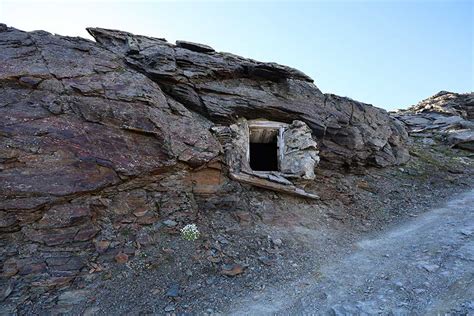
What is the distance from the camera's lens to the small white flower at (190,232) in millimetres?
7492

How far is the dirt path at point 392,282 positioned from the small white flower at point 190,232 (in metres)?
2.36

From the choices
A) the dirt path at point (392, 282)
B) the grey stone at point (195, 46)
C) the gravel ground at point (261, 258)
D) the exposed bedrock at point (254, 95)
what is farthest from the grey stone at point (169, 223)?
the grey stone at point (195, 46)

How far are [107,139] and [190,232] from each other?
3555 millimetres

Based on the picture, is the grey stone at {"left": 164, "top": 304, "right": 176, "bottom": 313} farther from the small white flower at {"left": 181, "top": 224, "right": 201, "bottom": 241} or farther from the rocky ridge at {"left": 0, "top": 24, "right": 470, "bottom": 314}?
the small white flower at {"left": 181, "top": 224, "right": 201, "bottom": 241}

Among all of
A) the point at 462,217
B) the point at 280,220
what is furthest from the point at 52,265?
the point at 462,217

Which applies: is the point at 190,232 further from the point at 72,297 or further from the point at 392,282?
the point at 392,282

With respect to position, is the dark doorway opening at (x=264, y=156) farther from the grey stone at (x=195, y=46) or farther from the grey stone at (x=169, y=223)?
the grey stone at (x=169, y=223)

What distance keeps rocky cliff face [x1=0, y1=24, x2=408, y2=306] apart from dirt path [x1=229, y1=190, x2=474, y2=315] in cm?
350

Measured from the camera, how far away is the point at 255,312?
17.9ft

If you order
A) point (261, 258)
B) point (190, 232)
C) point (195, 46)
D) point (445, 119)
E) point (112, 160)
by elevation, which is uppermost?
point (195, 46)

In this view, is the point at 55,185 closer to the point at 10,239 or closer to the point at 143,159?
the point at 10,239

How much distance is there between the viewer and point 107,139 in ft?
25.9

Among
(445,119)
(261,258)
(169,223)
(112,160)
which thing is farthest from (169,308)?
(445,119)

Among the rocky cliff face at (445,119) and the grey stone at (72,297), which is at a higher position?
the rocky cliff face at (445,119)
